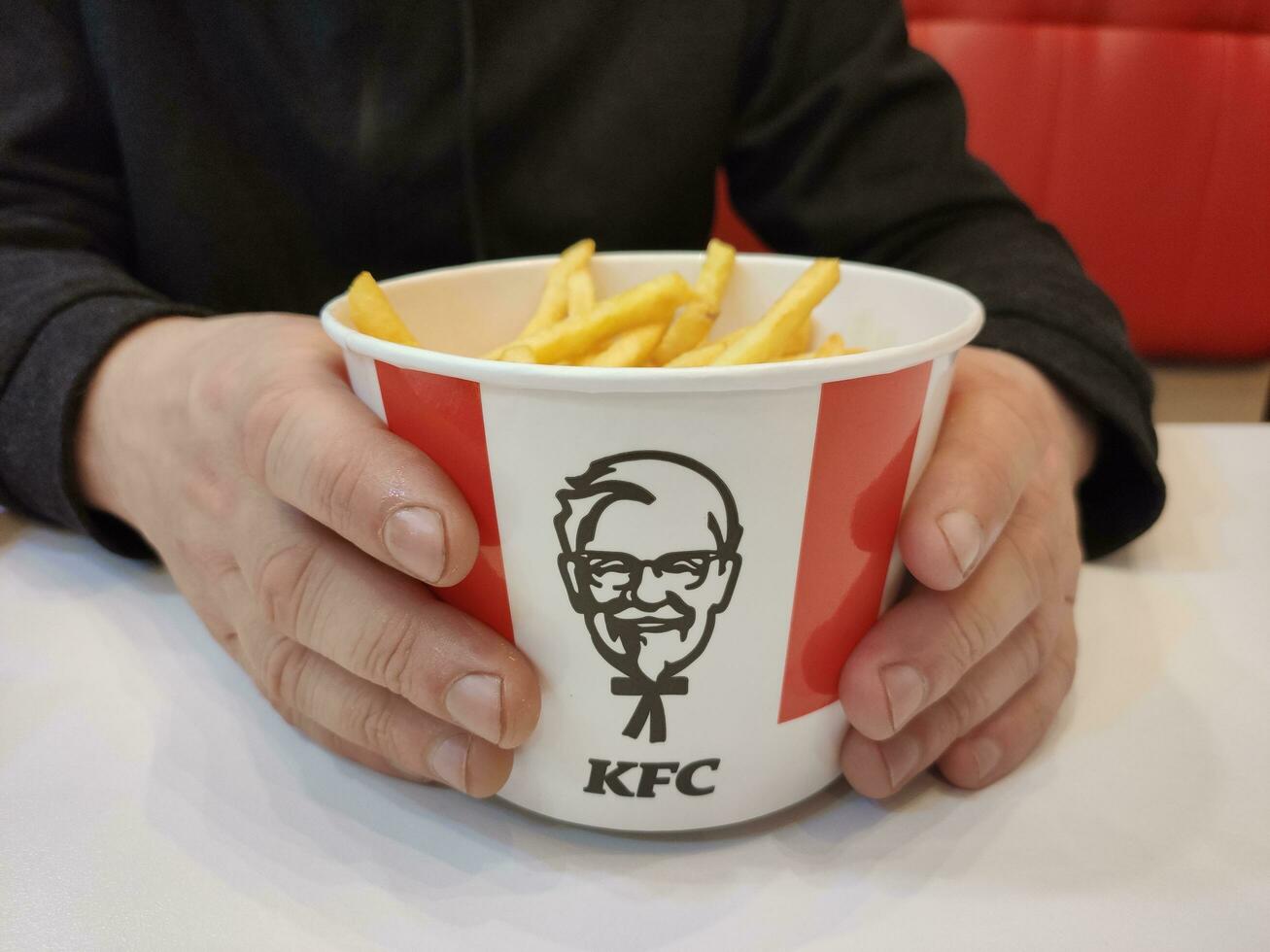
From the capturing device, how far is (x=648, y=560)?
37cm

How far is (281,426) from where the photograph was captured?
0.44 meters

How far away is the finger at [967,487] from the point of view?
42cm

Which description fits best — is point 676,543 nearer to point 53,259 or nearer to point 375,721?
point 375,721

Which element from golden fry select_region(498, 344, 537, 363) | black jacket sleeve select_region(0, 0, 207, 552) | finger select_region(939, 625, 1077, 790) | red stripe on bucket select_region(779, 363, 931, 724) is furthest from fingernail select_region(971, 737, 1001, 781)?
black jacket sleeve select_region(0, 0, 207, 552)

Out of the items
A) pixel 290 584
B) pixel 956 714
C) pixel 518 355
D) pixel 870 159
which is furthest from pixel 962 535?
pixel 870 159

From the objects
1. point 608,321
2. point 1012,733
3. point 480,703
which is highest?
point 608,321

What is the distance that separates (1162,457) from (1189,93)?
3.40 ft

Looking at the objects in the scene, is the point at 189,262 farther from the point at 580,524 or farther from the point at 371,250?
the point at 580,524

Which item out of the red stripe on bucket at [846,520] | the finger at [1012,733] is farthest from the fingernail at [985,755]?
the red stripe on bucket at [846,520]

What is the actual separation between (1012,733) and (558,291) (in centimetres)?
41

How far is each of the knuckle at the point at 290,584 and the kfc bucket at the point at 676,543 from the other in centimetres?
8

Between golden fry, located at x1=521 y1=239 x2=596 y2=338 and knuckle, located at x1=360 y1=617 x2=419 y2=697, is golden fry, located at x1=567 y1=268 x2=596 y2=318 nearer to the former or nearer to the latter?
golden fry, located at x1=521 y1=239 x2=596 y2=338

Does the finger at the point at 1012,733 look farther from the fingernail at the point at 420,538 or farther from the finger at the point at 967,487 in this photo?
the fingernail at the point at 420,538

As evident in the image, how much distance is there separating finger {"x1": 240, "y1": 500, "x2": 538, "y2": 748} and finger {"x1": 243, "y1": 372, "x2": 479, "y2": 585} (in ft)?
0.11
